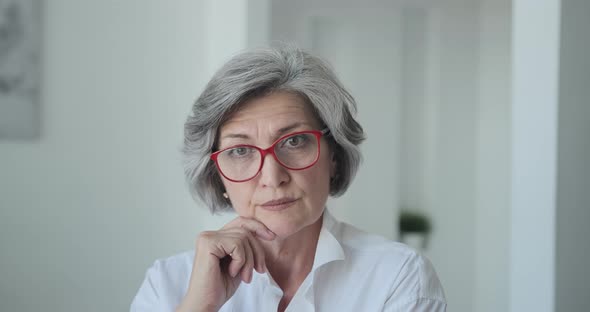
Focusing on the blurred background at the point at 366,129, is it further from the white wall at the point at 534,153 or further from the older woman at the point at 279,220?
the older woman at the point at 279,220

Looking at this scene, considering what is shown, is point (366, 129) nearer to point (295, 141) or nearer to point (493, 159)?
point (493, 159)

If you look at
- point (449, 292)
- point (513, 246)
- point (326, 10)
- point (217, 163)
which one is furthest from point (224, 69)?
point (449, 292)

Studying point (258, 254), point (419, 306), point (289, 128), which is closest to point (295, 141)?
point (289, 128)

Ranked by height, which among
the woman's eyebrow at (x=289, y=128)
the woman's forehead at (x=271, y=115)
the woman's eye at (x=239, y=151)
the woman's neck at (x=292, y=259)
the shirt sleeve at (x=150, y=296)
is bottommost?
the shirt sleeve at (x=150, y=296)

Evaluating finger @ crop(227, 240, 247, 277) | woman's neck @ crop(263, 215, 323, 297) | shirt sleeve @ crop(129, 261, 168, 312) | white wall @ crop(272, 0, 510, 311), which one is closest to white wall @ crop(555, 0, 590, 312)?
woman's neck @ crop(263, 215, 323, 297)

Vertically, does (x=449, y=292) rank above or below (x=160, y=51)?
below

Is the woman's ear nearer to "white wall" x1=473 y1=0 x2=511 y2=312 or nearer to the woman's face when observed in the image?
the woman's face

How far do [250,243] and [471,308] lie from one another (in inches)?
115

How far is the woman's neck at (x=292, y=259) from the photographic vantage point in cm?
143

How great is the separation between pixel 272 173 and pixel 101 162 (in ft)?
4.90

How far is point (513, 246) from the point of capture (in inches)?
75.1

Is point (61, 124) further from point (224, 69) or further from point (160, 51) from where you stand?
point (224, 69)

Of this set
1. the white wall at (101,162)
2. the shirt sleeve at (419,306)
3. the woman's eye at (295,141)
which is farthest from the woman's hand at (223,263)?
the white wall at (101,162)

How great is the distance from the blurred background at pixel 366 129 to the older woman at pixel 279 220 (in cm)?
74
